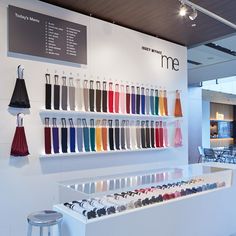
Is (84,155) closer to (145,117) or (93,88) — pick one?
(93,88)

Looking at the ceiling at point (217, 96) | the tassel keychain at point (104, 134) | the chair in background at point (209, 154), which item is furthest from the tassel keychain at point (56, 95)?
the ceiling at point (217, 96)

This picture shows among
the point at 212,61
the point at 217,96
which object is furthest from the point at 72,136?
the point at 217,96

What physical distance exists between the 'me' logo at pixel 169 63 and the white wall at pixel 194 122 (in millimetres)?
5435

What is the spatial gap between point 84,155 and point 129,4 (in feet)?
6.08

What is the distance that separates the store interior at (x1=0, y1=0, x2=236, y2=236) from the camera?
2344mm

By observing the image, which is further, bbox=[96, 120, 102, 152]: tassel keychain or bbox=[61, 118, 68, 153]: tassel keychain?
bbox=[96, 120, 102, 152]: tassel keychain

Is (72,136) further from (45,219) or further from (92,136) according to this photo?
(45,219)

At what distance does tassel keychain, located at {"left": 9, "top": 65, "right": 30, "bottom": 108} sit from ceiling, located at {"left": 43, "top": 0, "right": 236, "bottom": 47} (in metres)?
0.94

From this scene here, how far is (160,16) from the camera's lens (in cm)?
362

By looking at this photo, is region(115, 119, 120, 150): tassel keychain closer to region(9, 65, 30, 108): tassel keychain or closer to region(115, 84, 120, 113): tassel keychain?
region(115, 84, 120, 113): tassel keychain

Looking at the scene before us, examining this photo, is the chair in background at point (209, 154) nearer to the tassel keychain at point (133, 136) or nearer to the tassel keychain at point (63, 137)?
the tassel keychain at point (133, 136)

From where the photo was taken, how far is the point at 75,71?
11.2 ft

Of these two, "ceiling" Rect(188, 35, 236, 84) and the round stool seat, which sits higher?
"ceiling" Rect(188, 35, 236, 84)

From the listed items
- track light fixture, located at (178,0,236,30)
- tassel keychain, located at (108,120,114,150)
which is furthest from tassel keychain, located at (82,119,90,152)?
track light fixture, located at (178,0,236,30)
